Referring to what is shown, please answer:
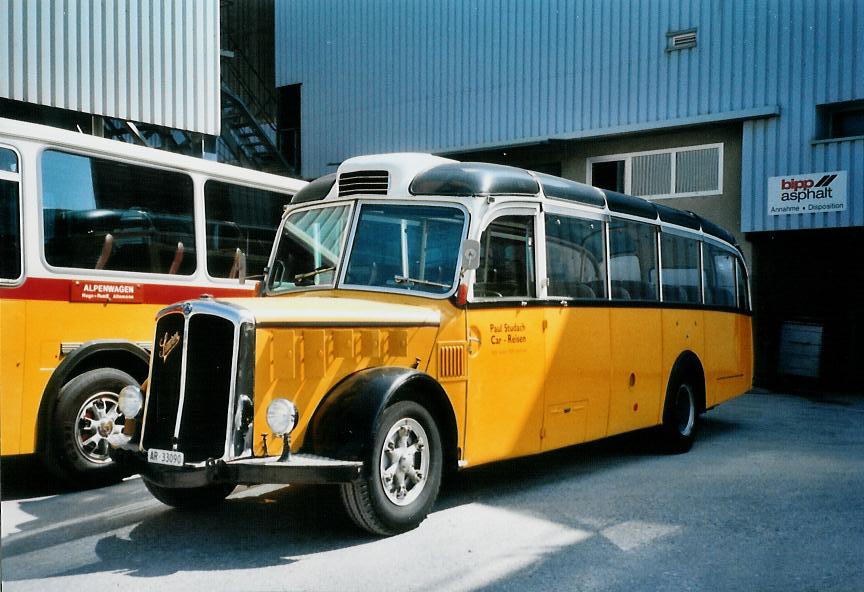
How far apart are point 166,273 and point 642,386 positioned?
182 inches

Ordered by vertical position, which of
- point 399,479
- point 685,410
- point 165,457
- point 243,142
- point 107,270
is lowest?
point 685,410

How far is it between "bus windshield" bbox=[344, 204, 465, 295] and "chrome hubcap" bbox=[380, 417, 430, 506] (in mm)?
1070

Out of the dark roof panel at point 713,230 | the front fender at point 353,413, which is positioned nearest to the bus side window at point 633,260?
the dark roof panel at point 713,230

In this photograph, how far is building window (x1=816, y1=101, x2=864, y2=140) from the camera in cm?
1438

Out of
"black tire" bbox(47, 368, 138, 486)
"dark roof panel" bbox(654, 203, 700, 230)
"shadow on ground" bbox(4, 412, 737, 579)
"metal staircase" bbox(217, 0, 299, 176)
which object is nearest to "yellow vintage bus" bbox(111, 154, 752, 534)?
"dark roof panel" bbox(654, 203, 700, 230)

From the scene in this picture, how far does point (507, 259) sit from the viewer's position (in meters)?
6.48

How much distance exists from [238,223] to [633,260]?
13.0ft

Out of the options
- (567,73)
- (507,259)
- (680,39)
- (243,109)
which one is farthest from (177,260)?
(243,109)

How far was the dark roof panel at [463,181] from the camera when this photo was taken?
6250 mm

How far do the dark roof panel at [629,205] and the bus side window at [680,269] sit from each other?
339mm

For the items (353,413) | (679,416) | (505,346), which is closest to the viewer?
(353,413)

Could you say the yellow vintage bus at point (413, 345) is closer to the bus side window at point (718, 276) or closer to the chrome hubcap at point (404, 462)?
the chrome hubcap at point (404, 462)

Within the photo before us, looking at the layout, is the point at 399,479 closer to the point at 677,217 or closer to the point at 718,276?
the point at 677,217

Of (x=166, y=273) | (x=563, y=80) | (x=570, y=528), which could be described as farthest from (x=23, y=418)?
(x=563, y=80)
